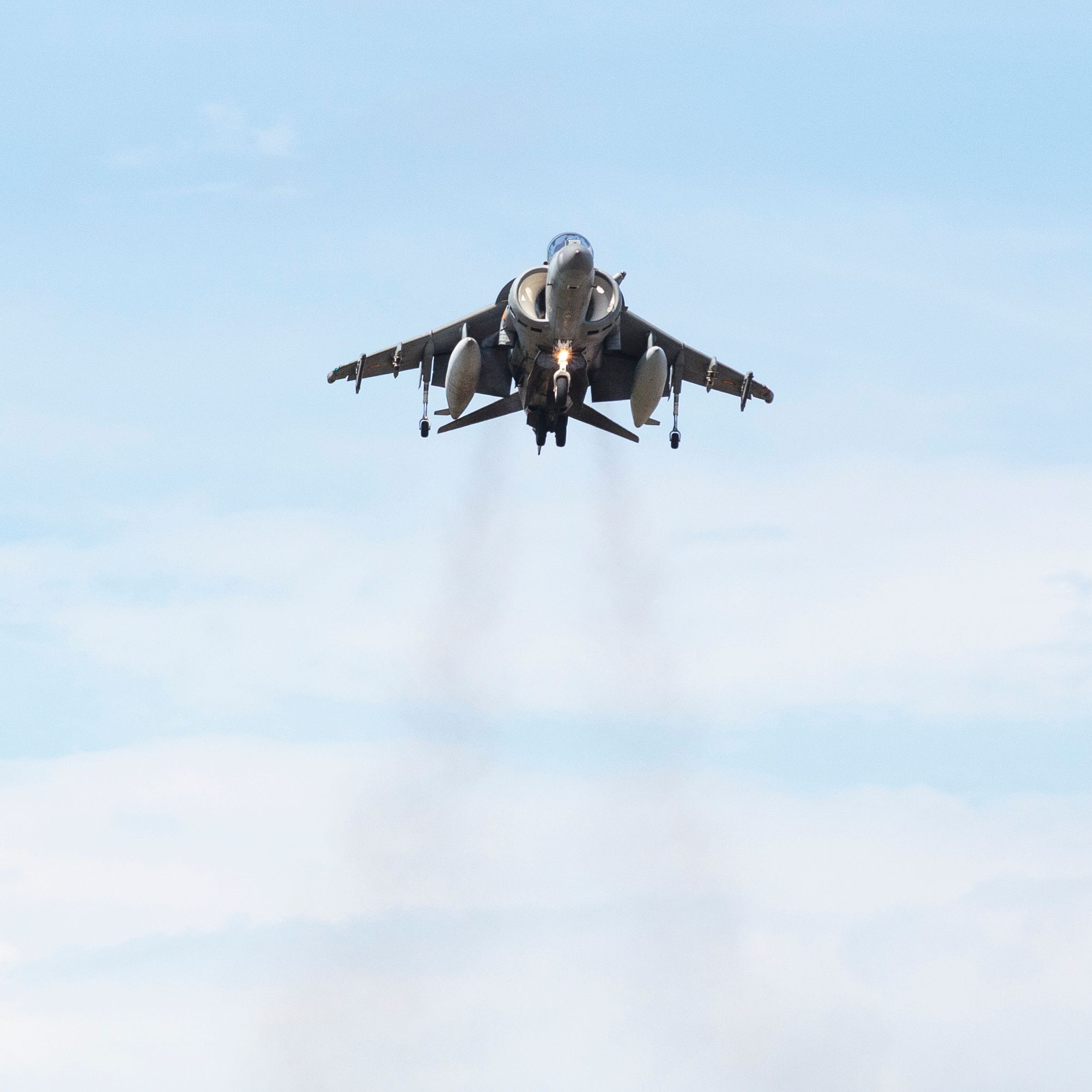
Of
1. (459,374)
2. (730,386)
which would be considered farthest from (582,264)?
(730,386)

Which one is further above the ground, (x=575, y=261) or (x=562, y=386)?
(x=575, y=261)

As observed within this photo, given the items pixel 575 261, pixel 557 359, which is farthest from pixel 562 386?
pixel 575 261

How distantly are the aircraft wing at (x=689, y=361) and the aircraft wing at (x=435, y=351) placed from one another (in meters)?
3.69

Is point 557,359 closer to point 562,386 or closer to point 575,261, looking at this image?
point 562,386

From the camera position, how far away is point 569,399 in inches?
2564

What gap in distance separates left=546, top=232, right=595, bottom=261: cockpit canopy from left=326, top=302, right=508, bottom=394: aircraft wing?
357 centimetres

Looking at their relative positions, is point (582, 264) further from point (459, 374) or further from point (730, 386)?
point (730, 386)

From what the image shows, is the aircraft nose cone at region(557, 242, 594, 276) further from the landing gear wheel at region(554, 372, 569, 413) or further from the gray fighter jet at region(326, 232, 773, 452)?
the landing gear wheel at region(554, 372, 569, 413)

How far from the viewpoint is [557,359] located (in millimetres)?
63406

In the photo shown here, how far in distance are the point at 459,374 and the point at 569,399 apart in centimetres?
355

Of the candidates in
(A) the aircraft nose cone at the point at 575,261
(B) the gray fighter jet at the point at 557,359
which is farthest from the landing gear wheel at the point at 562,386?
(A) the aircraft nose cone at the point at 575,261

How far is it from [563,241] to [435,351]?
7.37m

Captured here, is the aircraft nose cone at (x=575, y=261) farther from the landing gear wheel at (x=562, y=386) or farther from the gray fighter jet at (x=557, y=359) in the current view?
the landing gear wheel at (x=562, y=386)

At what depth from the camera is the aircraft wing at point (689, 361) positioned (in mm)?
66750
